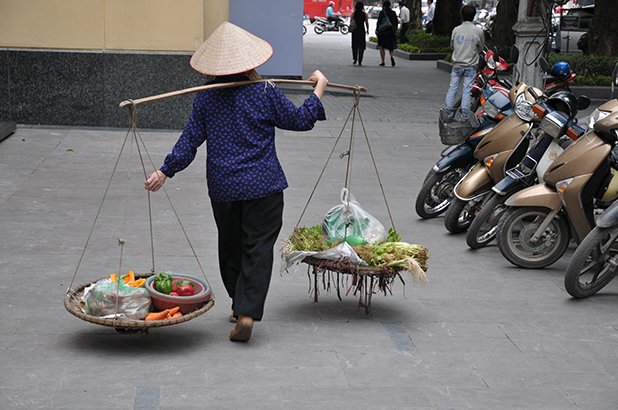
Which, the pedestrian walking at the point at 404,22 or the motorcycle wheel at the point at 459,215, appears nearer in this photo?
the motorcycle wheel at the point at 459,215

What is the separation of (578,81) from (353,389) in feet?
50.3

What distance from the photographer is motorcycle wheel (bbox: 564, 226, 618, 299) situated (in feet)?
21.5

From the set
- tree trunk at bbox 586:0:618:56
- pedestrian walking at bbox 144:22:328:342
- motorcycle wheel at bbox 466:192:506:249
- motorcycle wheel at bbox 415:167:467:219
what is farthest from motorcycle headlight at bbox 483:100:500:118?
tree trunk at bbox 586:0:618:56

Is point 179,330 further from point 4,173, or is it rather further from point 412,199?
point 4,173

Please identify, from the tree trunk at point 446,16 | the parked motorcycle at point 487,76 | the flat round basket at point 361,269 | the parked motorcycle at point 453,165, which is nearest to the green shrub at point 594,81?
the parked motorcycle at point 487,76

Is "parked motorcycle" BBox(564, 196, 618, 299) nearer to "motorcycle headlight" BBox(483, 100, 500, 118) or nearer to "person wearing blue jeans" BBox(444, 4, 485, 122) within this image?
"motorcycle headlight" BBox(483, 100, 500, 118)

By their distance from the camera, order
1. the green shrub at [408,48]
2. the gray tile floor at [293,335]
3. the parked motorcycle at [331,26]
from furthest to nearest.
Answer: the parked motorcycle at [331,26] < the green shrub at [408,48] < the gray tile floor at [293,335]

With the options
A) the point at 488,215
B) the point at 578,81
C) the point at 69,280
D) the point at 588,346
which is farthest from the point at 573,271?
the point at 578,81

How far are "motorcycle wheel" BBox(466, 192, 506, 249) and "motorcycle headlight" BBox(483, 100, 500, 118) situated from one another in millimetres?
982

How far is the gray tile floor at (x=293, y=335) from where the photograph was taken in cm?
492

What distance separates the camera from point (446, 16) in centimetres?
3209

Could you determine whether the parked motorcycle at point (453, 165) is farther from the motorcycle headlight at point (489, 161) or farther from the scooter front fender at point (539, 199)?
the scooter front fender at point (539, 199)

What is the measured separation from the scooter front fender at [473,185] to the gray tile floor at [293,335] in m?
0.38

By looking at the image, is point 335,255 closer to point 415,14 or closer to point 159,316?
point 159,316
